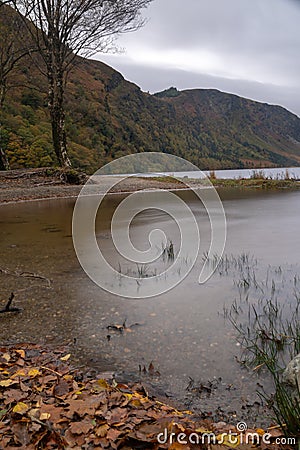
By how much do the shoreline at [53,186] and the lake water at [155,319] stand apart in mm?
7283

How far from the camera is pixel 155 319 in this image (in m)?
3.41

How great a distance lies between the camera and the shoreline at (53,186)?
13.8 meters

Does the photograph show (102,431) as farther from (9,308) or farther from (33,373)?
(9,308)

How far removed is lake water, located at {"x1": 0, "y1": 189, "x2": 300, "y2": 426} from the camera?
245 centimetres

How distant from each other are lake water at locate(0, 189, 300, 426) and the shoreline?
7.28 m

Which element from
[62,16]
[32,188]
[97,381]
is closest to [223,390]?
[97,381]

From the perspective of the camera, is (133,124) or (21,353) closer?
(21,353)

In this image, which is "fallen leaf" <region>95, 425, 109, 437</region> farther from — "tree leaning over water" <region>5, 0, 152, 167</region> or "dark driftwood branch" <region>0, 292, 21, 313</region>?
"tree leaning over water" <region>5, 0, 152, 167</region>

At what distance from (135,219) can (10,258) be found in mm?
4740

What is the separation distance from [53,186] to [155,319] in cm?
1263

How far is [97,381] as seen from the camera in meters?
2.35

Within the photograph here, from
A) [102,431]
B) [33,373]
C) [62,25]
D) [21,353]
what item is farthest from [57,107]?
[102,431]

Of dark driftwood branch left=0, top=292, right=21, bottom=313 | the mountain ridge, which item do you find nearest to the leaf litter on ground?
dark driftwood branch left=0, top=292, right=21, bottom=313

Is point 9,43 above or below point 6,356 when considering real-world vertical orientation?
above
